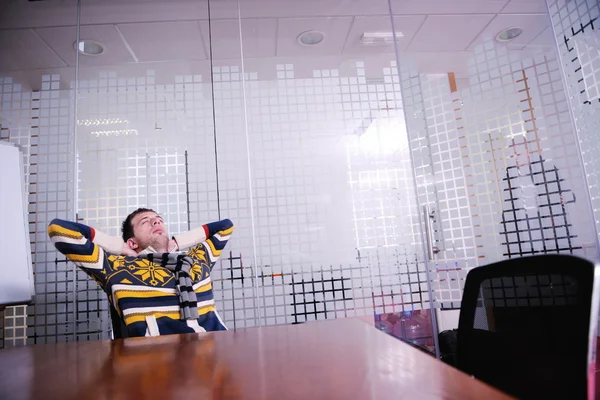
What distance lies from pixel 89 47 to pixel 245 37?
1.47 metres

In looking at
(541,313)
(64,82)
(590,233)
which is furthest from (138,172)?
(590,233)

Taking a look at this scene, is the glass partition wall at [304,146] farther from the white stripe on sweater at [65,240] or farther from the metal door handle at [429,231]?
the white stripe on sweater at [65,240]

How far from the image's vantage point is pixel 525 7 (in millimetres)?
3557

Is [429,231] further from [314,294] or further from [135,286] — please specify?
[135,286]

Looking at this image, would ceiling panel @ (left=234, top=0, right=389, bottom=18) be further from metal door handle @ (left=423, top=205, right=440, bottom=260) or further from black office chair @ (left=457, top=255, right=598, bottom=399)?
black office chair @ (left=457, top=255, right=598, bottom=399)

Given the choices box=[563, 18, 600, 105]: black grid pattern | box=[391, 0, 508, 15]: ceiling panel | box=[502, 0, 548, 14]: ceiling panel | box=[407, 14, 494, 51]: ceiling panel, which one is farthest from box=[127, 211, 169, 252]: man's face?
box=[563, 18, 600, 105]: black grid pattern

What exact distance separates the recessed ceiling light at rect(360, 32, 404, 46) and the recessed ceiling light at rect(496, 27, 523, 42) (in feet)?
3.46

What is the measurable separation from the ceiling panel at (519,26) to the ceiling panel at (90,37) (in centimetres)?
354

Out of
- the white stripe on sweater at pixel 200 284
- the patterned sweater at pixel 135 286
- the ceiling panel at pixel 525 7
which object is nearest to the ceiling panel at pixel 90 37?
the patterned sweater at pixel 135 286

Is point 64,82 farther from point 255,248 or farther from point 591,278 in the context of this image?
point 591,278

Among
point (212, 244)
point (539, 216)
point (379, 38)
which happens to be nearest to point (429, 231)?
point (539, 216)

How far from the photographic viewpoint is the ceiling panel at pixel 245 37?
135 inches

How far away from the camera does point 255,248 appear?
3393mm

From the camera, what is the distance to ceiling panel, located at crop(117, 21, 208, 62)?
3379mm
